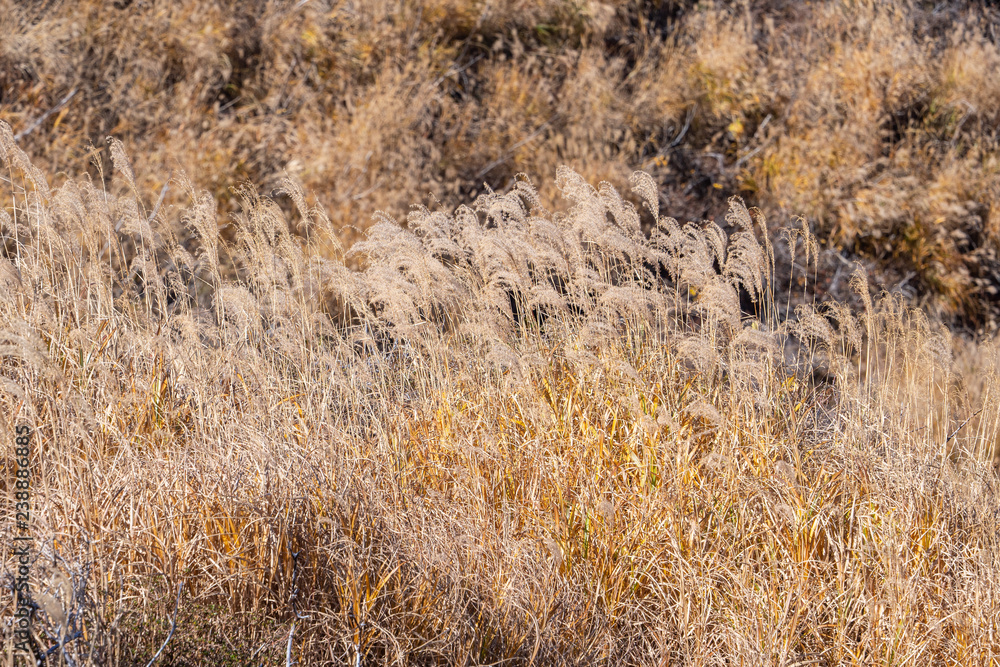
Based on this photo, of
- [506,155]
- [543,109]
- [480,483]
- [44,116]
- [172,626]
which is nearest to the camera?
[172,626]

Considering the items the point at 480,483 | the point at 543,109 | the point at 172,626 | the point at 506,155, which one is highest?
the point at 543,109

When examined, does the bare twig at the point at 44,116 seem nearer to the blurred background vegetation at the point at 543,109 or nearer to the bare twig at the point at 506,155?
the blurred background vegetation at the point at 543,109

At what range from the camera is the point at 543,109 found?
25.3 feet

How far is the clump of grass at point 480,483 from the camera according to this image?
2.65 meters

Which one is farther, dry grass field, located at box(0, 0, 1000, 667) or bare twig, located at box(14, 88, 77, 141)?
bare twig, located at box(14, 88, 77, 141)

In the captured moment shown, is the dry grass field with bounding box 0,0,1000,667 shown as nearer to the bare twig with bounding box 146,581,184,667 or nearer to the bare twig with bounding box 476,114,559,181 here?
the bare twig with bounding box 146,581,184,667

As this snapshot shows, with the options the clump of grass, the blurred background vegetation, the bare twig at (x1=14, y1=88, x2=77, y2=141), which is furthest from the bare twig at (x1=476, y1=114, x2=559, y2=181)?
the bare twig at (x1=14, y1=88, x2=77, y2=141)

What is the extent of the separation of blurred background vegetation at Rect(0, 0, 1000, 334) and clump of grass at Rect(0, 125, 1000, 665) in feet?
9.30

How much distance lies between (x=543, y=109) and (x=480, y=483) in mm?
5307

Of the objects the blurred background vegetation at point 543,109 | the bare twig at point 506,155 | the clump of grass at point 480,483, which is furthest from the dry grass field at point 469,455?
the bare twig at point 506,155

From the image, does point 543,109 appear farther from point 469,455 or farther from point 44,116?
point 469,455

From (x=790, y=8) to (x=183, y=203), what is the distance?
23.8ft

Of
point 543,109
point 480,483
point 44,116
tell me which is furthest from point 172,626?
point 543,109

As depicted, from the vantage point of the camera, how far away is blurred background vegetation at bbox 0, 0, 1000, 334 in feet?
22.4
